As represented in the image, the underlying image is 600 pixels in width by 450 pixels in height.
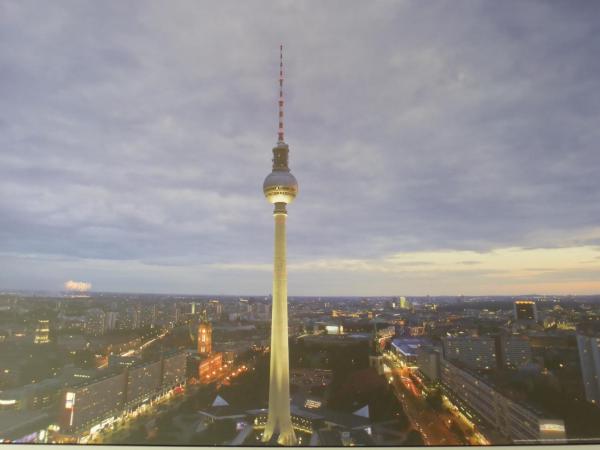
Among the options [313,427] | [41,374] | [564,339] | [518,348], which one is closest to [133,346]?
[41,374]

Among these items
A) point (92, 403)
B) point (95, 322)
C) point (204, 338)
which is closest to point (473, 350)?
point (204, 338)

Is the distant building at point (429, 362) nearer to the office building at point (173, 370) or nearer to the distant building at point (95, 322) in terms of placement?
the office building at point (173, 370)

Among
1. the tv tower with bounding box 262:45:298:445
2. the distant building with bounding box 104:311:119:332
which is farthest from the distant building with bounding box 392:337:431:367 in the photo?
the distant building with bounding box 104:311:119:332

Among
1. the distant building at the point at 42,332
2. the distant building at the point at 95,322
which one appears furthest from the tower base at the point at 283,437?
the distant building at the point at 95,322

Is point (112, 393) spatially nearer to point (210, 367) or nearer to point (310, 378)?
point (210, 367)

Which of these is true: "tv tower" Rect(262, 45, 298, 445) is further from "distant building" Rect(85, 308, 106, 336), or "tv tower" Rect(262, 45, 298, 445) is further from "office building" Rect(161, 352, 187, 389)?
"distant building" Rect(85, 308, 106, 336)
